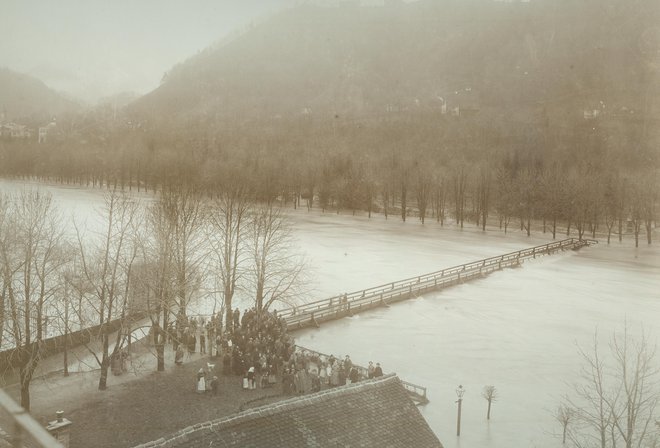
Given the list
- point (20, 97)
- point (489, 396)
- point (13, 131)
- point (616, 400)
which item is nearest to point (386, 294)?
point (489, 396)

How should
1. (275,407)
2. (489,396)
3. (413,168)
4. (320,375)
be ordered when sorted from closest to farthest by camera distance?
(275,407)
(489,396)
(320,375)
(413,168)

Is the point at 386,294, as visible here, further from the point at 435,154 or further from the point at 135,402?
the point at 435,154

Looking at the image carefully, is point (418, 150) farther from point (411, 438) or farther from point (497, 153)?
point (411, 438)

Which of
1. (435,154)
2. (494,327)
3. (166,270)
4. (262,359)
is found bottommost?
(494,327)

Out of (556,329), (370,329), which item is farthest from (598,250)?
(370,329)

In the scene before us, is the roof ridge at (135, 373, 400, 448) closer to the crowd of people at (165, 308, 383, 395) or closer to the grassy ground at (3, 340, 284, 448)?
the grassy ground at (3, 340, 284, 448)

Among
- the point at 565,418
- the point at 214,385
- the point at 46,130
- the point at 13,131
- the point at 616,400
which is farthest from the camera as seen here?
the point at 46,130

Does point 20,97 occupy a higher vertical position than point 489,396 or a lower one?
higher

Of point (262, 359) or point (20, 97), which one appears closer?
point (262, 359)
